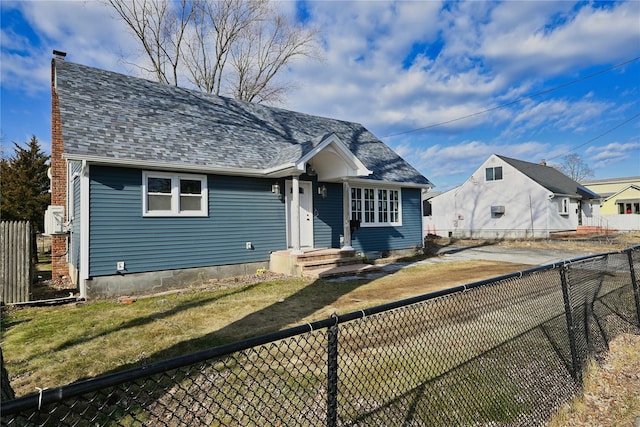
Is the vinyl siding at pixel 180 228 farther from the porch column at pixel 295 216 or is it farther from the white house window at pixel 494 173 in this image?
the white house window at pixel 494 173

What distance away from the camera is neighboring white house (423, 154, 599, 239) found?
24.6 meters

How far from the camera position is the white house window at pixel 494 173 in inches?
1056

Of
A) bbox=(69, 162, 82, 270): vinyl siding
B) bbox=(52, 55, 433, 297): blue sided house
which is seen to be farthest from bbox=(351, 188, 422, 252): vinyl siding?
bbox=(69, 162, 82, 270): vinyl siding

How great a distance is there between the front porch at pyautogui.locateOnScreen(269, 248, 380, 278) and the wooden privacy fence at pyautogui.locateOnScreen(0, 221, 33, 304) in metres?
5.91

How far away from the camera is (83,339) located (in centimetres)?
512

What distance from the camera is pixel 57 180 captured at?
455 inches

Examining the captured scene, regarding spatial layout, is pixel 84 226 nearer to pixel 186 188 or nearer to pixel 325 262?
pixel 186 188

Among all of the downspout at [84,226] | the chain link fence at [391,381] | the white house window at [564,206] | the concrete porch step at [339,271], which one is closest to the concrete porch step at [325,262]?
the concrete porch step at [339,271]

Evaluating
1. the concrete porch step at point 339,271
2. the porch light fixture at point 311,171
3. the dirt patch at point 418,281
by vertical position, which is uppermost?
the porch light fixture at point 311,171

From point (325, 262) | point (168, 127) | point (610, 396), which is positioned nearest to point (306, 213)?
point (325, 262)

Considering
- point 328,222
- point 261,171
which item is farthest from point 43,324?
point 328,222

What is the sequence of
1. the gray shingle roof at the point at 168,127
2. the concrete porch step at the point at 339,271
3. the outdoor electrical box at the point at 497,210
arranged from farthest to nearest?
1. the outdoor electrical box at the point at 497,210
2. the concrete porch step at the point at 339,271
3. the gray shingle roof at the point at 168,127

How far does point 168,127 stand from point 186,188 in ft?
7.03

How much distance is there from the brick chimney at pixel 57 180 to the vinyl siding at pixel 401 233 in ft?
32.3
